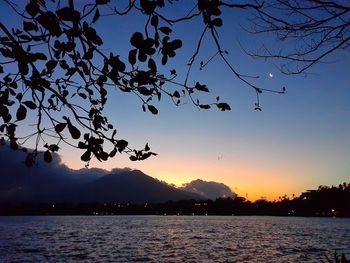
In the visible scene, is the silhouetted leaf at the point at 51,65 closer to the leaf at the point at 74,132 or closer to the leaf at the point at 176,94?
the leaf at the point at 74,132

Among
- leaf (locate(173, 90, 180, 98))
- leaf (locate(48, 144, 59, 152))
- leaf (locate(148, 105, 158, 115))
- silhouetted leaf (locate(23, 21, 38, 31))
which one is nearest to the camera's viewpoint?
silhouetted leaf (locate(23, 21, 38, 31))

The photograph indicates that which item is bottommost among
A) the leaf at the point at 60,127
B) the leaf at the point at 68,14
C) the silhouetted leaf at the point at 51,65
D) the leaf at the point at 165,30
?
the leaf at the point at 60,127

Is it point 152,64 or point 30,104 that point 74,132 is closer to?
point 30,104

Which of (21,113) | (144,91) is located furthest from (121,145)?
(21,113)

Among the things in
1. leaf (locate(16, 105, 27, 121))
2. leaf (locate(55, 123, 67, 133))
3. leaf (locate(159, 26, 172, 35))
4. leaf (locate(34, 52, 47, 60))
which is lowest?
leaf (locate(55, 123, 67, 133))

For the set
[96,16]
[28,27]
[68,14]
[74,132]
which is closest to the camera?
[68,14]

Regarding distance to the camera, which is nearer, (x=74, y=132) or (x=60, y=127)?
(x=74, y=132)

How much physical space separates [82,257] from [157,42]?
59.0 metres

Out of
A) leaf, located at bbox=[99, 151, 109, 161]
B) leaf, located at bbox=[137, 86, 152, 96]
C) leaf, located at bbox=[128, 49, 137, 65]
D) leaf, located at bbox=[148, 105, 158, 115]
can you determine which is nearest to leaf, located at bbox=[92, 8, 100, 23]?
leaf, located at bbox=[128, 49, 137, 65]

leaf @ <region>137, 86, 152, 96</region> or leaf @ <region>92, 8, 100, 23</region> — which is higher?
leaf @ <region>92, 8, 100, 23</region>

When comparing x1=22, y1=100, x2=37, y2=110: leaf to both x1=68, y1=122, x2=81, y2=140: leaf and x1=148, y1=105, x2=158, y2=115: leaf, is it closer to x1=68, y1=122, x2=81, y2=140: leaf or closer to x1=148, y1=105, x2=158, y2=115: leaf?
x1=68, y1=122, x2=81, y2=140: leaf

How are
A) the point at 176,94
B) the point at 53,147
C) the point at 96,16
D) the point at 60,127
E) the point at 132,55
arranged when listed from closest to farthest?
the point at 132,55 → the point at 96,16 → the point at 60,127 → the point at 53,147 → the point at 176,94

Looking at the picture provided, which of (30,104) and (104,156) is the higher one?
(30,104)

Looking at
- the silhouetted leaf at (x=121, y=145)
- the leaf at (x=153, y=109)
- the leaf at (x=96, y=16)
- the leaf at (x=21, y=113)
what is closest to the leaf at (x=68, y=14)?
the leaf at (x=96, y=16)
